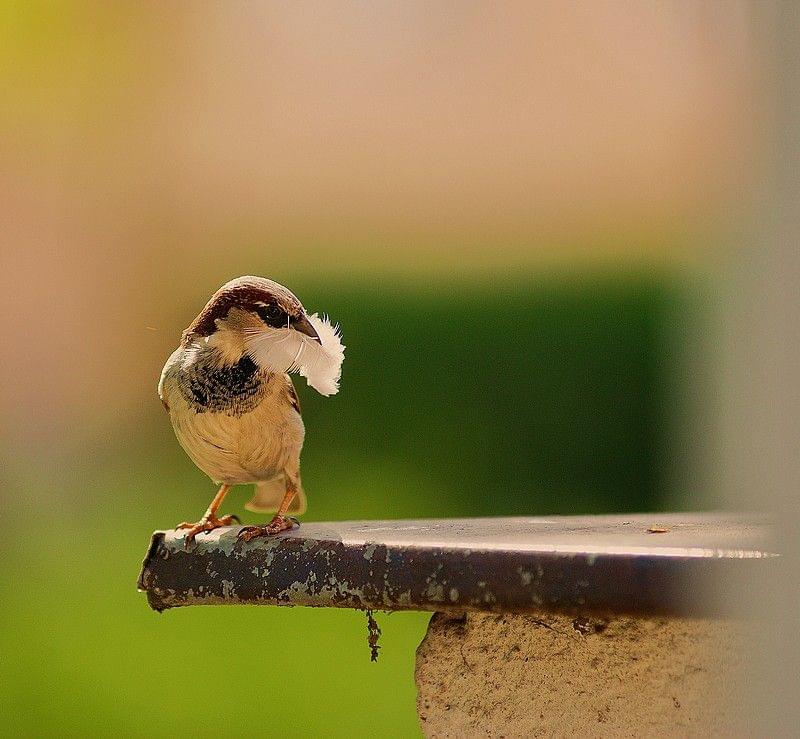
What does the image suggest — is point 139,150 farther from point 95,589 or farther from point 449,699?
point 449,699

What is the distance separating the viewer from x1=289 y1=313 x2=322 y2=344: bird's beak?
1.57m

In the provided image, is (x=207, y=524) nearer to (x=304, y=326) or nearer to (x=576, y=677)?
(x=304, y=326)

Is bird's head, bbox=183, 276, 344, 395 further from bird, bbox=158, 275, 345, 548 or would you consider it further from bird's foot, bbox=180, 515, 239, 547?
bird's foot, bbox=180, 515, 239, 547

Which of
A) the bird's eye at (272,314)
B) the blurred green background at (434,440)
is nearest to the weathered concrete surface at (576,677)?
the bird's eye at (272,314)

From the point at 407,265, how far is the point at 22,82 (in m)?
2.21

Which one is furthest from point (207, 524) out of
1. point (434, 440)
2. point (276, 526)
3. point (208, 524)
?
point (434, 440)

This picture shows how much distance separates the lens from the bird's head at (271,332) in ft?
5.10

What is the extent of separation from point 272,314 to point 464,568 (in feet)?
2.47

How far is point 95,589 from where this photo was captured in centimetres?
385

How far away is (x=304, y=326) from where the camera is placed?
1.57 m

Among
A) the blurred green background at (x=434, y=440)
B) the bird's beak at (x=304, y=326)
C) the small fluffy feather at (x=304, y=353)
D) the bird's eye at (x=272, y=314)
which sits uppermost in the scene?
the bird's eye at (x=272, y=314)

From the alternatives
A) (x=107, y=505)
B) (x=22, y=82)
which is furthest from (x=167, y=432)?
(x=22, y=82)

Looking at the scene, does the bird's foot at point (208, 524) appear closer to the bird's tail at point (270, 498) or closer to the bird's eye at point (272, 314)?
the bird's tail at point (270, 498)

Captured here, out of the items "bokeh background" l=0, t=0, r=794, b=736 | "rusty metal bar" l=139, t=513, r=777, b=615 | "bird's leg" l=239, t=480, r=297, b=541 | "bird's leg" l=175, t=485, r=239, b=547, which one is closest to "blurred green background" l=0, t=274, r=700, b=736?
"bokeh background" l=0, t=0, r=794, b=736
